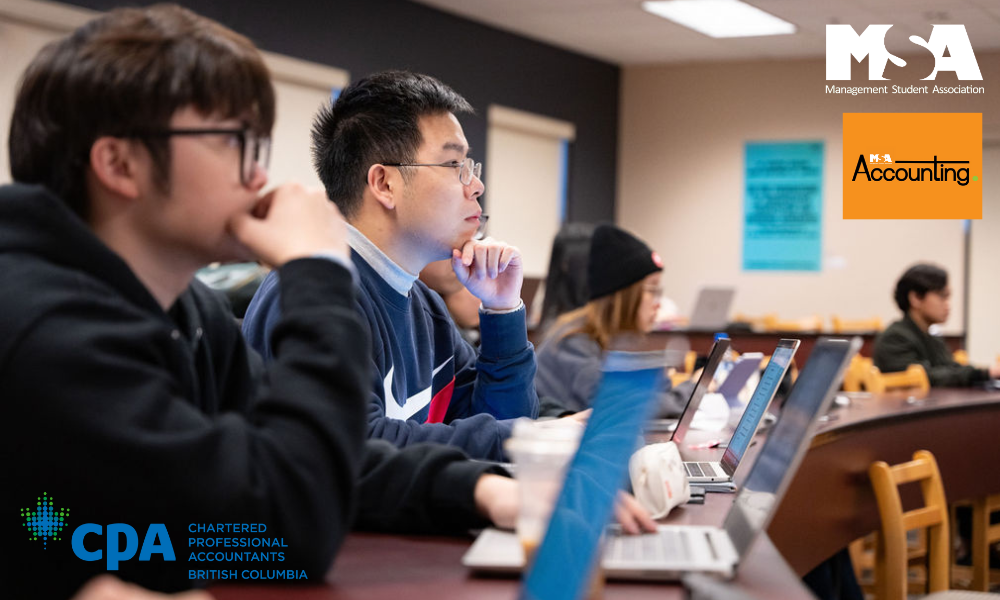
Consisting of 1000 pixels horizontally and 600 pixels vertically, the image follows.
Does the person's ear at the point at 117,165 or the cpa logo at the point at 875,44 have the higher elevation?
the cpa logo at the point at 875,44

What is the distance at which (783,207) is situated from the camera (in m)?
9.83

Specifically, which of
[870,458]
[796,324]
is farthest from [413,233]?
[796,324]

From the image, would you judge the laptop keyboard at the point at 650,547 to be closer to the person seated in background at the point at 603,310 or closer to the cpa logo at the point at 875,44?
the person seated in background at the point at 603,310

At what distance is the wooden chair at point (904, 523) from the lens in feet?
7.39

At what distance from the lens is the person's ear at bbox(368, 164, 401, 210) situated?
192 cm

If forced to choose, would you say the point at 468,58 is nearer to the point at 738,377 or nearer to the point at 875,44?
the point at 875,44

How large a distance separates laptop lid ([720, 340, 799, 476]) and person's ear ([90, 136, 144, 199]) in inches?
40.2

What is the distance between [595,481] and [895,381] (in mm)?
4243

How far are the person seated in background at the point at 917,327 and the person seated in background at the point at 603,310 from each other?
2663 mm

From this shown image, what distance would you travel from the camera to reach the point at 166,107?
3.21 ft

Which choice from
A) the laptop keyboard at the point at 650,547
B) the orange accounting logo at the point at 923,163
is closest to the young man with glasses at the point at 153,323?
the laptop keyboard at the point at 650,547

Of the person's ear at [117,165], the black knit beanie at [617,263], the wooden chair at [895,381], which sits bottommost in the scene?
the wooden chair at [895,381]

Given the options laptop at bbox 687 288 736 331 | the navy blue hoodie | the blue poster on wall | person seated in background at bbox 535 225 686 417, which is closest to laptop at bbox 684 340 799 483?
the navy blue hoodie

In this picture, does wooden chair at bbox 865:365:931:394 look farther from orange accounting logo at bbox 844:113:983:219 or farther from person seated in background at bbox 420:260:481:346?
person seated in background at bbox 420:260:481:346
